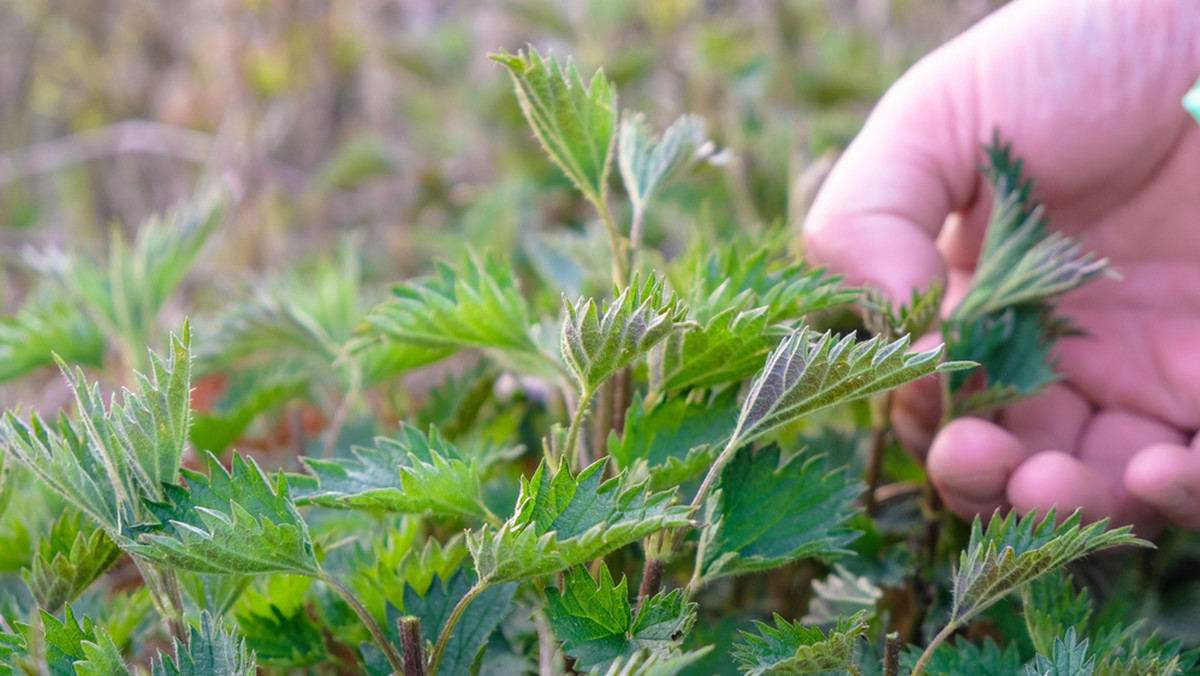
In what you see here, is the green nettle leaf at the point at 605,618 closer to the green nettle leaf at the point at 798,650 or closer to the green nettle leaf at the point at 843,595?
the green nettle leaf at the point at 798,650

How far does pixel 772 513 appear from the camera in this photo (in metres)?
0.52

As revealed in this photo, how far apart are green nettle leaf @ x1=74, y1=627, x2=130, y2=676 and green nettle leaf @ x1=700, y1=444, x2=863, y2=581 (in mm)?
287

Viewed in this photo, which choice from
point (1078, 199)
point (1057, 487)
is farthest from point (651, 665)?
point (1078, 199)

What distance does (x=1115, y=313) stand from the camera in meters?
0.79

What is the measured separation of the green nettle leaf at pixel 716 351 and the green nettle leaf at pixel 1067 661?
20cm

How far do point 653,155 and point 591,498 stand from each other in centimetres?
27

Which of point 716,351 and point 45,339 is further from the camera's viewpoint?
point 45,339

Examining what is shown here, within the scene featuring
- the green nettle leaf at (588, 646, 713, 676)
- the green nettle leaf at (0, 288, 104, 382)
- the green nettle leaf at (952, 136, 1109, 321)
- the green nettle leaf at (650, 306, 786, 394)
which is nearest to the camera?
the green nettle leaf at (588, 646, 713, 676)

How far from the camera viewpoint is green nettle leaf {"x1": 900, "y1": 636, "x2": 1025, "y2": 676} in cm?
50

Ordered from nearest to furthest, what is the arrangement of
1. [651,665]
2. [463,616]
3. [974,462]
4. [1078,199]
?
[651,665]
[463,616]
[974,462]
[1078,199]

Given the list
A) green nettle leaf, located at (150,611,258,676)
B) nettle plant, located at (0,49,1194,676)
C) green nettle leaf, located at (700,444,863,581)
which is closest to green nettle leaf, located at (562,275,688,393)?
nettle plant, located at (0,49,1194,676)

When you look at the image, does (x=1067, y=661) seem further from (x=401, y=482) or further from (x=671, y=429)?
(x=401, y=482)

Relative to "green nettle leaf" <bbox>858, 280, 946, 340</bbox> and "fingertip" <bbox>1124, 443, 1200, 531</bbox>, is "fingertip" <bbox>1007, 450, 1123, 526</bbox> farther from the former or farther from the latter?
"green nettle leaf" <bbox>858, 280, 946, 340</bbox>

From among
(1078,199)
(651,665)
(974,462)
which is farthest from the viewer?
(1078,199)
